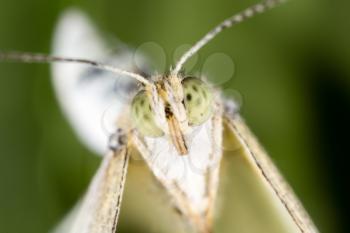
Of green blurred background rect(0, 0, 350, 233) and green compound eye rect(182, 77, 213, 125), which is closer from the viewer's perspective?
green compound eye rect(182, 77, 213, 125)

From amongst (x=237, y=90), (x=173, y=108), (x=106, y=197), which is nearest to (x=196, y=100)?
(x=173, y=108)

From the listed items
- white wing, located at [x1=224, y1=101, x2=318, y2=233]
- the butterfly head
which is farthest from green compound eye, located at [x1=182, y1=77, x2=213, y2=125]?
white wing, located at [x1=224, y1=101, x2=318, y2=233]

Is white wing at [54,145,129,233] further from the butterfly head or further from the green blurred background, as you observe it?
the green blurred background

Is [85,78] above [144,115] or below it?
above

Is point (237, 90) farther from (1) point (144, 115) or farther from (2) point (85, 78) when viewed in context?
(1) point (144, 115)

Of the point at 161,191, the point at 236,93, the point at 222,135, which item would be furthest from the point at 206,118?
the point at 236,93

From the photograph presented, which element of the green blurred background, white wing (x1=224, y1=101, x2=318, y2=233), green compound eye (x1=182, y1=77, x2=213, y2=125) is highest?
the green blurred background
